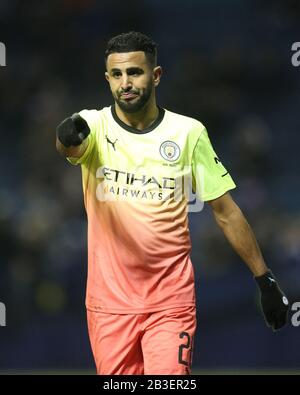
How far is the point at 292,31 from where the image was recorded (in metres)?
8.65

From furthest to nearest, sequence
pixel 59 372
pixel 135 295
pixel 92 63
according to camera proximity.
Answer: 1. pixel 92 63
2. pixel 59 372
3. pixel 135 295

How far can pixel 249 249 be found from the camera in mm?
5699

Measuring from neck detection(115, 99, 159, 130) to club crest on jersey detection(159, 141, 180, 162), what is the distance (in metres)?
0.17

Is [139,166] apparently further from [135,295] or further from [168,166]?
[135,295]

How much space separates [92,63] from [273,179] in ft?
5.96

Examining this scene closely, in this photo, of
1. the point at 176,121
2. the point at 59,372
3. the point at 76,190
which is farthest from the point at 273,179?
the point at 176,121

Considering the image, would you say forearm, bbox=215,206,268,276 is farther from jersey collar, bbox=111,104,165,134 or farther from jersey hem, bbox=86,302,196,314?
jersey collar, bbox=111,104,165,134

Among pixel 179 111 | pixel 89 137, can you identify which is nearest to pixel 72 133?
pixel 89 137

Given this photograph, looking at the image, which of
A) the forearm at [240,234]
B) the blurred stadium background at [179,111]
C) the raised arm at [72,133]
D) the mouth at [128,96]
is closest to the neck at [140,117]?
the mouth at [128,96]

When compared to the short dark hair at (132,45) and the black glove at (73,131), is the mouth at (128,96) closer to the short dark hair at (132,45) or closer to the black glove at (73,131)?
the short dark hair at (132,45)

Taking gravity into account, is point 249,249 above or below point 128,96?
below

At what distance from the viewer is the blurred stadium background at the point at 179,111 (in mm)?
8055

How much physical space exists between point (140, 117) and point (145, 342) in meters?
1.24

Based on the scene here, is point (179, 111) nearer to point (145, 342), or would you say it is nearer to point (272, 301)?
point (272, 301)
